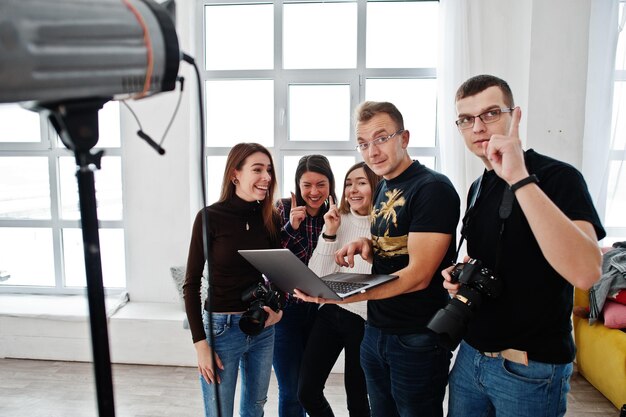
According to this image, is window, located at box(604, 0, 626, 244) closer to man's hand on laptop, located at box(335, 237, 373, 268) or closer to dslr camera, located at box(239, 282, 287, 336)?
man's hand on laptop, located at box(335, 237, 373, 268)

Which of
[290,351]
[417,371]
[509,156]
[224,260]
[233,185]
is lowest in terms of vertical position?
[290,351]

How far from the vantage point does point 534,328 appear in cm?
97

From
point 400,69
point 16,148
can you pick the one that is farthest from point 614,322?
point 16,148

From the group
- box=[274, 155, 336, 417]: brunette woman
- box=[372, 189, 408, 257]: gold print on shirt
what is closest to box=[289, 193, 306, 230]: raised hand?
box=[274, 155, 336, 417]: brunette woman

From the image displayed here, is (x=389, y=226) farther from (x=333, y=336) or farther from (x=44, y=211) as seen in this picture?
(x=44, y=211)

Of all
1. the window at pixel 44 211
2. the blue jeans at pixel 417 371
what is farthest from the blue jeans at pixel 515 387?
the window at pixel 44 211

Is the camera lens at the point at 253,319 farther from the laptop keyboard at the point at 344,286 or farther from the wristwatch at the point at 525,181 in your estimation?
the wristwatch at the point at 525,181

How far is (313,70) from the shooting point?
10.1 feet

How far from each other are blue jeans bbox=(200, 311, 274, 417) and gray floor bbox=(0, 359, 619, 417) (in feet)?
2.40

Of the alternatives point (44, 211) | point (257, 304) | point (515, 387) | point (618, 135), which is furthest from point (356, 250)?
point (44, 211)

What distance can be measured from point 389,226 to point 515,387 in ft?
1.74

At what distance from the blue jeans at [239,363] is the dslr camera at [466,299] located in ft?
2.61

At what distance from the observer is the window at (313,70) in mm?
3084

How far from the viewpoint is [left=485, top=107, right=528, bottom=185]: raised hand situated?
0.83 metres
